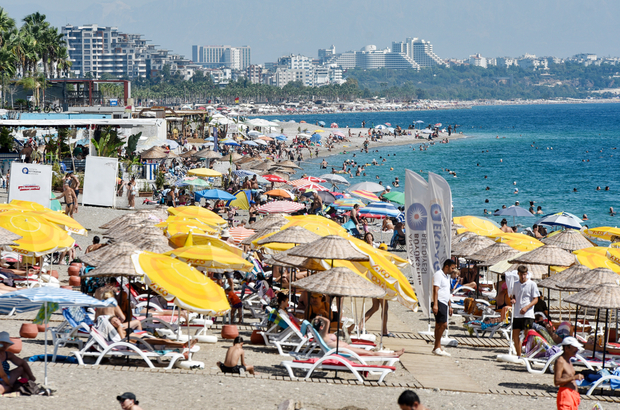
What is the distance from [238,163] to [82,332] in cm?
3312

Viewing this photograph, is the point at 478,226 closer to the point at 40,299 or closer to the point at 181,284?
the point at 181,284

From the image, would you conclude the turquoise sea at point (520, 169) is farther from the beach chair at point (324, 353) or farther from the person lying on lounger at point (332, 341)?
the beach chair at point (324, 353)

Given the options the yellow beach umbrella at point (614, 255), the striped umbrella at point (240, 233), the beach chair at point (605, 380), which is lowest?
the beach chair at point (605, 380)

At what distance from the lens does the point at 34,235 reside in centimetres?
1234

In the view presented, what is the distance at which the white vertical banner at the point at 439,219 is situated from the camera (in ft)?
36.1

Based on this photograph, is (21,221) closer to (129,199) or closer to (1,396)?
(1,396)

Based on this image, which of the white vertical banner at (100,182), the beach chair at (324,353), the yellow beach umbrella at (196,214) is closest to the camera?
the beach chair at (324,353)

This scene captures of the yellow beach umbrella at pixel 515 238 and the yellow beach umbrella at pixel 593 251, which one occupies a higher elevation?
the yellow beach umbrella at pixel 593 251

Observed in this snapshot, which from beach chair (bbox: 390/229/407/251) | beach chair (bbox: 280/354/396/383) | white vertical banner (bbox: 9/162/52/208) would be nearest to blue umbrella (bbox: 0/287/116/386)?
beach chair (bbox: 280/354/396/383)

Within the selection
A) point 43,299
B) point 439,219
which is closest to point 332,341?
point 439,219

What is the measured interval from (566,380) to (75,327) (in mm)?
6026

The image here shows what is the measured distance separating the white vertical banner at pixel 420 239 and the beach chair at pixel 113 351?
13.1ft

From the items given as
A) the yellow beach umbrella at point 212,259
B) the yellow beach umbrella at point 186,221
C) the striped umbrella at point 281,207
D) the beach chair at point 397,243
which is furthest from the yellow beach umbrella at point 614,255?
the striped umbrella at point 281,207

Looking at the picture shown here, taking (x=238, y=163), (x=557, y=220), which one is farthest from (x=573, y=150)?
(x=557, y=220)
